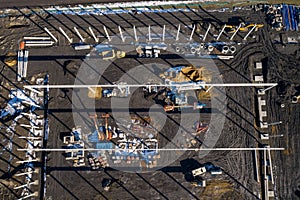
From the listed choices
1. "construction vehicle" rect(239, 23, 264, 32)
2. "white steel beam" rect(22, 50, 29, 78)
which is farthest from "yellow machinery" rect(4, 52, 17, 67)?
"construction vehicle" rect(239, 23, 264, 32)

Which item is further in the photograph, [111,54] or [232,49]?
[111,54]

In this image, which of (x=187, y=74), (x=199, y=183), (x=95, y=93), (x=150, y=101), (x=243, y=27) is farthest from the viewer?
(x=243, y=27)

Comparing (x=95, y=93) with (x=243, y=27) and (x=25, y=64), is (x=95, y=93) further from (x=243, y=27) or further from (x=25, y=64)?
(x=243, y=27)

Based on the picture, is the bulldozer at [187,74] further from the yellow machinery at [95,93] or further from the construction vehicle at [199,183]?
the construction vehicle at [199,183]

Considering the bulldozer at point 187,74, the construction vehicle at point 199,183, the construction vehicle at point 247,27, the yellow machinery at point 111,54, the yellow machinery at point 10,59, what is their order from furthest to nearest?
1. the yellow machinery at point 10,59
2. the yellow machinery at point 111,54
3. the construction vehicle at point 247,27
4. the bulldozer at point 187,74
5. the construction vehicle at point 199,183

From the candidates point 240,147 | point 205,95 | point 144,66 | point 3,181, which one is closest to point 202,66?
point 205,95

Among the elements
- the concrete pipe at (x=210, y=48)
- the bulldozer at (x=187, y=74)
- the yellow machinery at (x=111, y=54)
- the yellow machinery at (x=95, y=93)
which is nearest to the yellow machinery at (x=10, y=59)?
the yellow machinery at (x=95, y=93)

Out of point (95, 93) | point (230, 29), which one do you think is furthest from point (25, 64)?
point (230, 29)

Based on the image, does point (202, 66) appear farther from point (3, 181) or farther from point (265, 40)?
point (3, 181)
